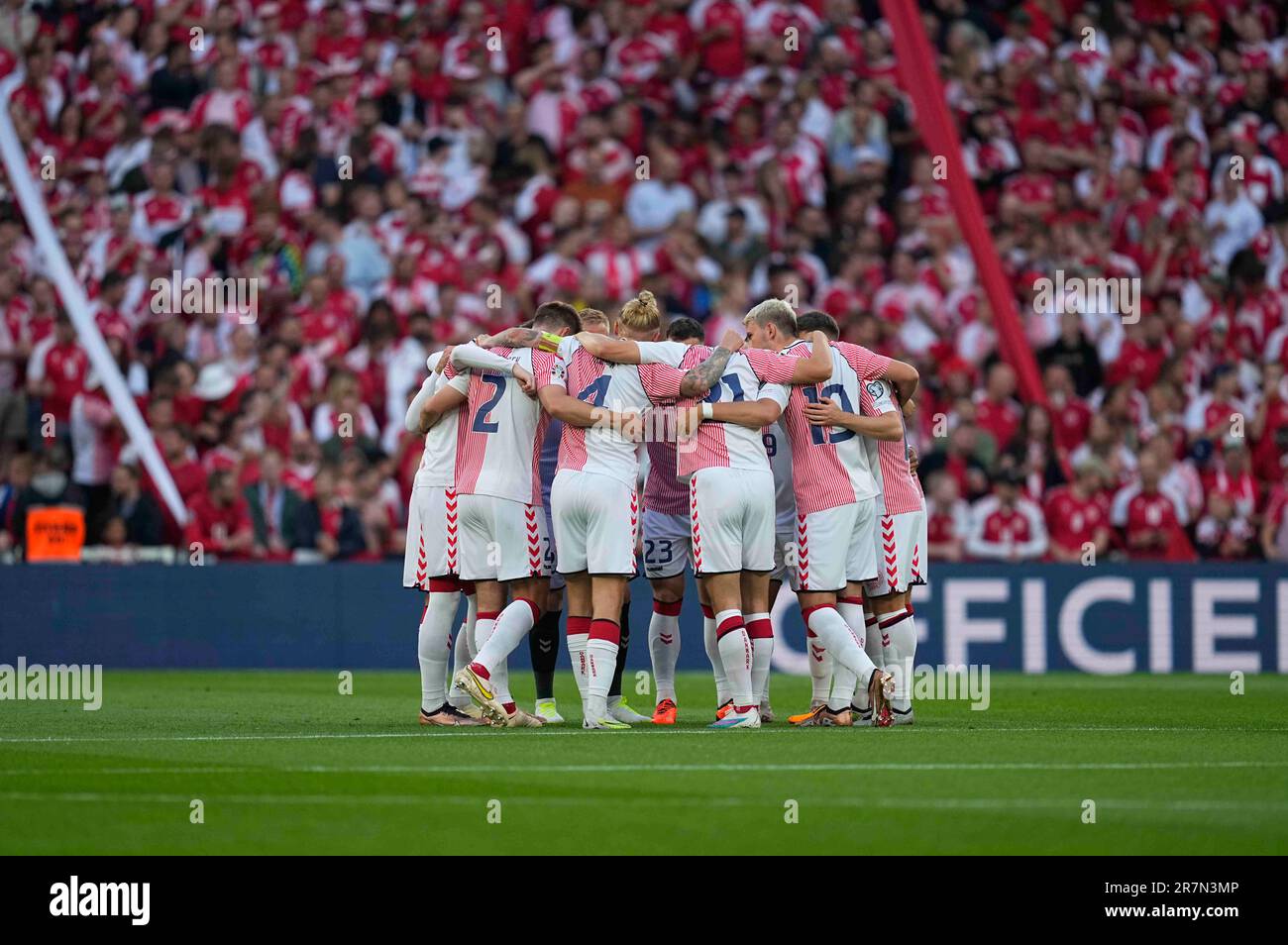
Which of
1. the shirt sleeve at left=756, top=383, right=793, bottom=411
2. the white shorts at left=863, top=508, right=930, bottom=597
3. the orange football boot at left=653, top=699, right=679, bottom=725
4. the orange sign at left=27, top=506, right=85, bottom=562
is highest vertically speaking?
the shirt sleeve at left=756, top=383, right=793, bottom=411

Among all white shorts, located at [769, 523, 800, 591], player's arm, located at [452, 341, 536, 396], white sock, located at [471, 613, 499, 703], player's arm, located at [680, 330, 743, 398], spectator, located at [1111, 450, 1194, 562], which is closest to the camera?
player's arm, located at [680, 330, 743, 398]

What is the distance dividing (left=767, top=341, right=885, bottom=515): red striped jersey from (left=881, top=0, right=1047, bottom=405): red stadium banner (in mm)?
6865

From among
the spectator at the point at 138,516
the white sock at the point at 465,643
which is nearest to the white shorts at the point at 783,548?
the white sock at the point at 465,643

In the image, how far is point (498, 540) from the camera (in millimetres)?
11250

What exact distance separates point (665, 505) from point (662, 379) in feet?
3.77

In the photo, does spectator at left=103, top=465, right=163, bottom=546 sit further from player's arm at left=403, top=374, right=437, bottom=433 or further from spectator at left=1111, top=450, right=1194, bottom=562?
spectator at left=1111, top=450, right=1194, bottom=562

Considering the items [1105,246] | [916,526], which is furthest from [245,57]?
[916,526]

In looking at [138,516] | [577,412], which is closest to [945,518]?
[138,516]

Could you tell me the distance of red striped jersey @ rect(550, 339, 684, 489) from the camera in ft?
36.1

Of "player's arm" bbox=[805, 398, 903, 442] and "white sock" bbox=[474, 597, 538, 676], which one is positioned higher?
"player's arm" bbox=[805, 398, 903, 442]

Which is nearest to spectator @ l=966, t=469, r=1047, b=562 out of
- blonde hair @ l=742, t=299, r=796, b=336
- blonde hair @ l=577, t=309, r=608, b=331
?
blonde hair @ l=742, t=299, r=796, b=336

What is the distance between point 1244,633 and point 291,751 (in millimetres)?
10804
